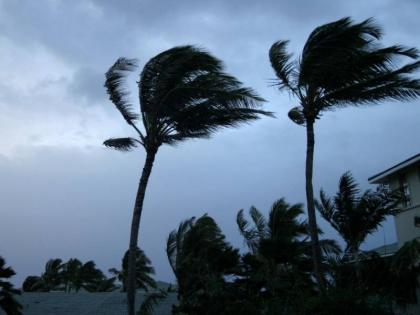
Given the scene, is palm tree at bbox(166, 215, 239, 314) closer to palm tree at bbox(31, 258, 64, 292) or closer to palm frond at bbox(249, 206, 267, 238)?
palm frond at bbox(249, 206, 267, 238)

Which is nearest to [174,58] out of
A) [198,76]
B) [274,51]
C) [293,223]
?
[198,76]

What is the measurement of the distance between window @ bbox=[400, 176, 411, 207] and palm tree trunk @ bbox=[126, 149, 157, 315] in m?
10.6

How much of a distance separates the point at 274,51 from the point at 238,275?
31.7 ft

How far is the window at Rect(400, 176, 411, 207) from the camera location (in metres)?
20.6

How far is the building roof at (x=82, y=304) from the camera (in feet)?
86.6

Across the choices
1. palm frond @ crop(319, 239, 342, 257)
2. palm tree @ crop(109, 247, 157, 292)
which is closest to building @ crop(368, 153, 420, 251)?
palm frond @ crop(319, 239, 342, 257)

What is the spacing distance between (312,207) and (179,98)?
516cm

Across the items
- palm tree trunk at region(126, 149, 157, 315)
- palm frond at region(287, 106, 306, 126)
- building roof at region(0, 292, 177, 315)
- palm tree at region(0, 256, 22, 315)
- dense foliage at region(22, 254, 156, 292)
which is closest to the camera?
palm tree trunk at region(126, 149, 157, 315)

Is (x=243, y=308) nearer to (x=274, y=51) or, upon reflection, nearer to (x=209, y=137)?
(x=209, y=137)

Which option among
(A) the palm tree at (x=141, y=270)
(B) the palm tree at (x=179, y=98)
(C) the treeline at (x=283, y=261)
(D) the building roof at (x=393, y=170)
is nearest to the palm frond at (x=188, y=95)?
(B) the palm tree at (x=179, y=98)

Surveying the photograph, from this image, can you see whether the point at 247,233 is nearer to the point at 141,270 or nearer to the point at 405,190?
the point at 405,190

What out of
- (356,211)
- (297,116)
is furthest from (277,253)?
(297,116)

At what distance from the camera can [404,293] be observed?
1722 centimetres

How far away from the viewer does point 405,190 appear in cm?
2106
